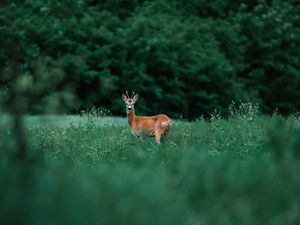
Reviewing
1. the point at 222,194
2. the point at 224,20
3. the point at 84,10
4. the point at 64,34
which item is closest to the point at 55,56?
the point at 64,34

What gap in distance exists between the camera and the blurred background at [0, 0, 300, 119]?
25.1m

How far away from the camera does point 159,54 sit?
2589 cm

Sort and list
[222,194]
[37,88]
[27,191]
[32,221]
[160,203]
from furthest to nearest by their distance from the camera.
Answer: [37,88] → [222,194] → [160,203] → [27,191] → [32,221]

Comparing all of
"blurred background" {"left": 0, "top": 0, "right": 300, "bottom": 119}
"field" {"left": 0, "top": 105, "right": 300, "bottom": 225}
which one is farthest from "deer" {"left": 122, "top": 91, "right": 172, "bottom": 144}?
"blurred background" {"left": 0, "top": 0, "right": 300, "bottom": 119}

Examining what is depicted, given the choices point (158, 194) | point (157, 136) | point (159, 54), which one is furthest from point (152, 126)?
point (159, 54)

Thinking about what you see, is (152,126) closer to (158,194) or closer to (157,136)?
(157,136)

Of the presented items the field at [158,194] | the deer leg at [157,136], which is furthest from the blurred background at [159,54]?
the field at [158,194]

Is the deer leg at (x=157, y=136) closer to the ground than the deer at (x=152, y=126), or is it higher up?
closer to the ground

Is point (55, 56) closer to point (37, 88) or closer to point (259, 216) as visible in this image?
point (37, 88)

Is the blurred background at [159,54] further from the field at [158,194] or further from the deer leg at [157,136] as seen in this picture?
the field at [158,194]

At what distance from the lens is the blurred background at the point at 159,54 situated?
Result: 25125mm

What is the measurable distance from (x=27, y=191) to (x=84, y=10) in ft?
77.8

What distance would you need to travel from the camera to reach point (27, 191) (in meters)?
4.62

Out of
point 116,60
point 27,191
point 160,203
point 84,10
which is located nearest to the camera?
point 27,191
